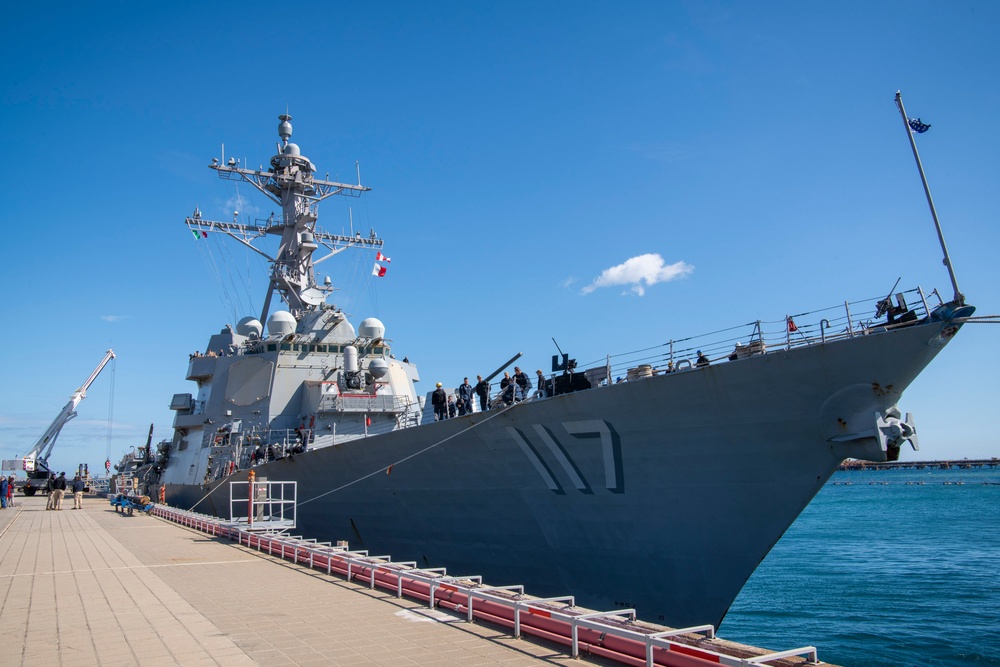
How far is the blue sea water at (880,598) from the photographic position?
12234 mm

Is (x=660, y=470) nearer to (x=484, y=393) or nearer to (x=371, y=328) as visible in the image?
(x=484, y=393)

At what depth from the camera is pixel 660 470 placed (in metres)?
8.80

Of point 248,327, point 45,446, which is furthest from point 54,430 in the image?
point 248,327

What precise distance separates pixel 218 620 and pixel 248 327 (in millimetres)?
15355

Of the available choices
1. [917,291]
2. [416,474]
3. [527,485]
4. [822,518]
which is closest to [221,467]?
[416,474]

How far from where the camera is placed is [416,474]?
11945 millimetres

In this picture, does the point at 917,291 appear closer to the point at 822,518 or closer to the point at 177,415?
the point at 177,415

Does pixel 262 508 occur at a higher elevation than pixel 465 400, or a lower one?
lower

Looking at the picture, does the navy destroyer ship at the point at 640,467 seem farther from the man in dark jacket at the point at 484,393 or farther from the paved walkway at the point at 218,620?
the paved walkway at the point at 218,620

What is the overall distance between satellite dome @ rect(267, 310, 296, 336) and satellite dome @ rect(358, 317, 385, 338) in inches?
76.9

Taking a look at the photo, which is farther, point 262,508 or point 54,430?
point 54,430

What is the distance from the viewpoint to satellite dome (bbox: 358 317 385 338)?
18984mm

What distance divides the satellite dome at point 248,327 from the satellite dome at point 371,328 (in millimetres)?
3759

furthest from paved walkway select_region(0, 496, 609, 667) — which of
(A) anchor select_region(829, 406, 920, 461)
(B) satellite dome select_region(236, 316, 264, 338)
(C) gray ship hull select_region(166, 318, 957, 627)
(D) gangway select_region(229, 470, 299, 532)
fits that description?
(B) satellite dome select_region(236, 316, 264, 338)
